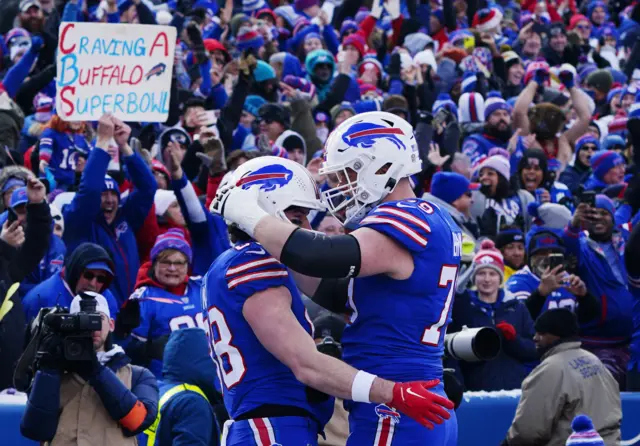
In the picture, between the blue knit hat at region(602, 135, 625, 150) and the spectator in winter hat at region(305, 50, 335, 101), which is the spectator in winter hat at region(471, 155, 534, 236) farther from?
the spectator in winter hat at region(305, 50, 335, 101)

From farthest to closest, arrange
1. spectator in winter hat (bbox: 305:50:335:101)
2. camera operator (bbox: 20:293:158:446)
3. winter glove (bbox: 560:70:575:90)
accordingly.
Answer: winter glove (bbox: 560:70:575:90), spectator in winter hat (bbox: 305:50:335:101), camera operator (bbox: 20:293:158:446)

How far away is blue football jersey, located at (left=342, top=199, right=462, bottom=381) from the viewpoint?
179 inches

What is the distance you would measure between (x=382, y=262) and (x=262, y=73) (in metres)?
8.73

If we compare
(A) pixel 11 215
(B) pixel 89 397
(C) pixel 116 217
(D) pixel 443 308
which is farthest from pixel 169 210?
(D) pixel 443 308

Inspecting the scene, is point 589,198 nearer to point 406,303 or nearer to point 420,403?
point 406,303

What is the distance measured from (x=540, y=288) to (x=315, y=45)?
7405 mm

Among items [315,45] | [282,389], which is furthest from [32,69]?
[282,389]

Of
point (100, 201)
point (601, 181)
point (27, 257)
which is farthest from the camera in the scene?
point (601, 181)

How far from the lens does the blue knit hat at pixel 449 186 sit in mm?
10023

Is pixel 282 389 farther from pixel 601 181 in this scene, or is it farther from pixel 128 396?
pixel 601 181

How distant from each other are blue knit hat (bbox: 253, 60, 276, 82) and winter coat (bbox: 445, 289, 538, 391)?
5.05 meters

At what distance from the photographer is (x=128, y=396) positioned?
561 centimetres

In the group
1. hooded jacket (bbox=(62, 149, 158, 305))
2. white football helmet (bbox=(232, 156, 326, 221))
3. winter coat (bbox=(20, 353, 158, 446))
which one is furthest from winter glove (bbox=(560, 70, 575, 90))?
white football helmet (bbox=(232, 156, 326, 221))

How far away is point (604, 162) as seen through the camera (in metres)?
12.4
